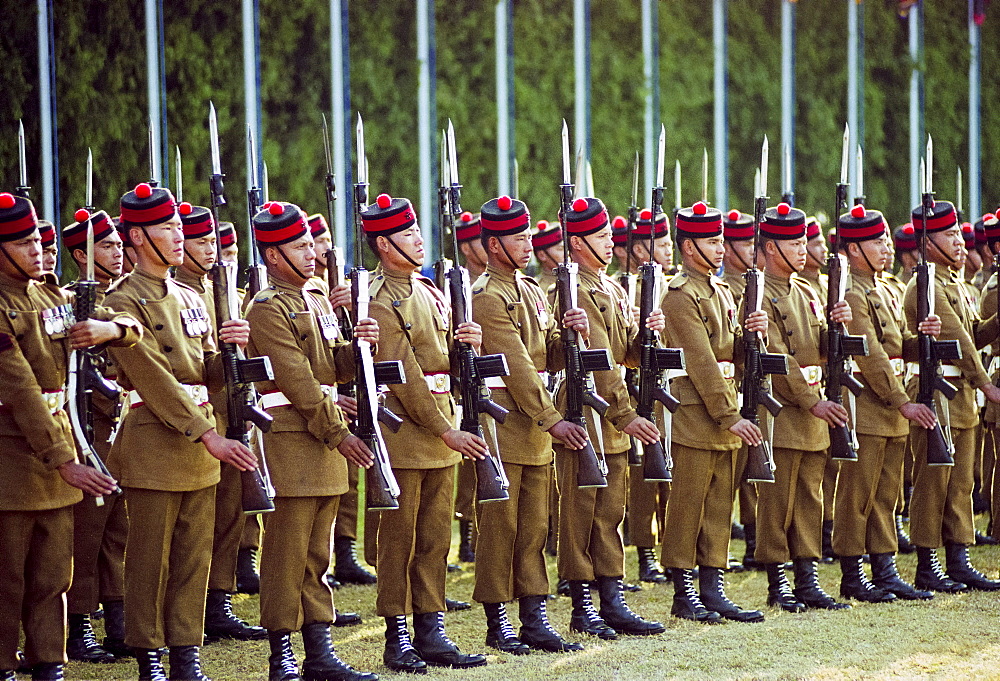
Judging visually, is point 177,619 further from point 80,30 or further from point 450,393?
point 80,30

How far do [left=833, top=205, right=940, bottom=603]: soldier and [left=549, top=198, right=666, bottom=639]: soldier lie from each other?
123 cm

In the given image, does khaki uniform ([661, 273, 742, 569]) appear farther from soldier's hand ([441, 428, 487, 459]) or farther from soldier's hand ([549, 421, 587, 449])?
soldier's hand ([441, 428, 487, 459])

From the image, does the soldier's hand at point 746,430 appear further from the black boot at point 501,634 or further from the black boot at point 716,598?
the black boot at point 501,634

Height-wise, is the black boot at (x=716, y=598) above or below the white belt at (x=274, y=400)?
below

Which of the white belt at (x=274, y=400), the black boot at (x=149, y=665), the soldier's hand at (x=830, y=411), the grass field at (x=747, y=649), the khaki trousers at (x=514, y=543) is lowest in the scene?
the grass field at (x=747, y=649)

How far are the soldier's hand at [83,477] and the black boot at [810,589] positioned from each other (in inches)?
138

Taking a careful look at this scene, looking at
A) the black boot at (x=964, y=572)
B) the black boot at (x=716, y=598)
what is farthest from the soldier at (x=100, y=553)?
the black boot at (x=964, y=572)

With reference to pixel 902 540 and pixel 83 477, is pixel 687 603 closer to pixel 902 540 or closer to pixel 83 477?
A: pixel 902 540

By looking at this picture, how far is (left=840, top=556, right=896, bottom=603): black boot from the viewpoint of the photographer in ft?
23.2

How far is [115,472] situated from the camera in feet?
17.7

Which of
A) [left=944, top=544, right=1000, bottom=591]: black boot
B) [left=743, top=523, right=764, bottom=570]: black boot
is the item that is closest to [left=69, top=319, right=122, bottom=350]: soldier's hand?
[left=743, top=523, right=764, bottom=570]: black boot

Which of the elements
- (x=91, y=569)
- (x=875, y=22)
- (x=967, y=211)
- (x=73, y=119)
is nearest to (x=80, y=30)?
(x=73, y=119)

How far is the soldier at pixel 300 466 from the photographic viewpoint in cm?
536

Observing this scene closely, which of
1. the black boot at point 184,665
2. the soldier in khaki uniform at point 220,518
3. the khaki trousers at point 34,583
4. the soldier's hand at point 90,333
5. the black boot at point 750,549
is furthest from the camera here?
the black boot at point 750,549
